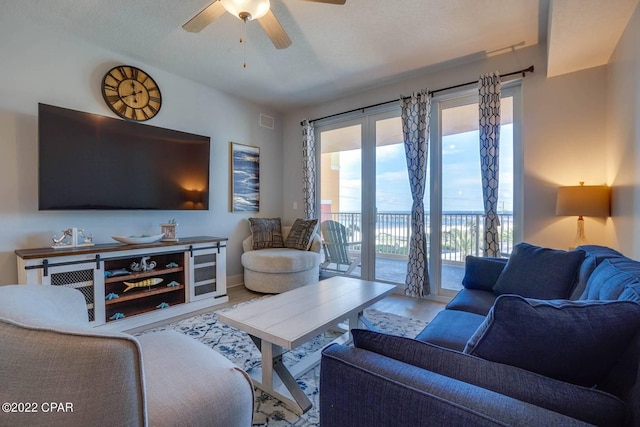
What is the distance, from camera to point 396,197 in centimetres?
370

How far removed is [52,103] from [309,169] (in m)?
2.89

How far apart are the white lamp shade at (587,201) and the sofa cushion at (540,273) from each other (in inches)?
30.4

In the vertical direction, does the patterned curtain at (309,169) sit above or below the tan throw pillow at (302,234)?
above

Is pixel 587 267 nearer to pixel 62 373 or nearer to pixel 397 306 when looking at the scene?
pixel 397 306

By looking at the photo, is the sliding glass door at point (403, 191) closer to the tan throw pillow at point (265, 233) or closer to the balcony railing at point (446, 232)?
the balcony railing at point (446, 232)

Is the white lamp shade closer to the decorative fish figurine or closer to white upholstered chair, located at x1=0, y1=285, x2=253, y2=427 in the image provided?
white upholstered chair, located at x1=0, y1=285, x2=253, y2=427

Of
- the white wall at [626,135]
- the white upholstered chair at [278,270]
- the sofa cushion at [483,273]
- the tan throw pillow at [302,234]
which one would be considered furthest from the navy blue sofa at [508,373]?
the tan throw pillow at [302,234]

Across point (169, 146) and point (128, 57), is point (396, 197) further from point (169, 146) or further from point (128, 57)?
point (128, 57)

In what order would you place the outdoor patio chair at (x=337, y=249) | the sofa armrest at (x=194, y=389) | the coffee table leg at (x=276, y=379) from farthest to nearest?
the outdoor patio chair at (x=337, y=249) → the coffee table leg at (x=276, y=379) → the sofa armrest at (x=194, y=389)

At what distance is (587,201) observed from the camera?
90.0 inches

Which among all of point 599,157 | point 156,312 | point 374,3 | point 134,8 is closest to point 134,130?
point 134,8

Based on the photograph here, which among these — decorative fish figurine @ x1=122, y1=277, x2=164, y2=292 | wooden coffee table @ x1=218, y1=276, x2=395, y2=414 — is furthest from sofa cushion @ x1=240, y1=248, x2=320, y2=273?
wooden coffee table @ x1=218, y1=276, x2=395, y2=414

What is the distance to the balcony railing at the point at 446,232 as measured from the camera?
3076mm

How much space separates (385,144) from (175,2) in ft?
8.68
